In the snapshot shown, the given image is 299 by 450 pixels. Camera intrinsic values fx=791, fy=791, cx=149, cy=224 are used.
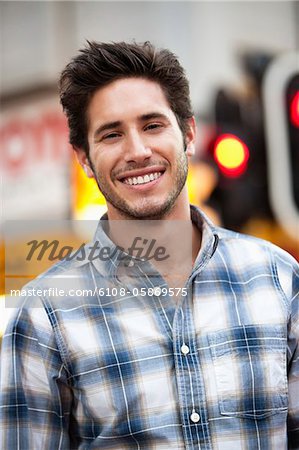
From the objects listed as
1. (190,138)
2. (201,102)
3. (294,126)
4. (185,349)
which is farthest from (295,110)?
(185,349)

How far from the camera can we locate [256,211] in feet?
10.6

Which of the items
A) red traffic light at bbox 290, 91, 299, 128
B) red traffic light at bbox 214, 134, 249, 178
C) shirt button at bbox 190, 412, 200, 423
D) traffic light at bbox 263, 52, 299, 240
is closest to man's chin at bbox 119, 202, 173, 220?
shirt button at bbox 190, 412, 200, 423

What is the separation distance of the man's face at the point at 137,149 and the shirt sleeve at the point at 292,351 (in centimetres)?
29

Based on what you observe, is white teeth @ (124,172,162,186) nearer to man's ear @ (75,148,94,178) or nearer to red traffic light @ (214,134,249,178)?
man's ear @ (75,148,94,178)

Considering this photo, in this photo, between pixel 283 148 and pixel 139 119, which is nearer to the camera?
pixel 139 119

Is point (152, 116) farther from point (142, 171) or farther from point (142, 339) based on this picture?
point (142, 339)

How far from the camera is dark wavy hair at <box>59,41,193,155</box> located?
1468 mm

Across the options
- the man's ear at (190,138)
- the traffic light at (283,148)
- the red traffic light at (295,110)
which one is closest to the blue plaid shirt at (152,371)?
the man's ear at (190,138)

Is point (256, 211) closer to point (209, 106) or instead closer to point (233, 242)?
point (209, 106)

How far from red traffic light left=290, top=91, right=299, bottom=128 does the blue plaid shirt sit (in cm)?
127

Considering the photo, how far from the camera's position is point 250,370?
148cm

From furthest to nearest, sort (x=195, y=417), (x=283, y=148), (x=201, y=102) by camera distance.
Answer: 1. (x=201, y=102)
2. (x=283, y=148)
3. (x=195, y=417)

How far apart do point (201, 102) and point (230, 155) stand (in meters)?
0.39

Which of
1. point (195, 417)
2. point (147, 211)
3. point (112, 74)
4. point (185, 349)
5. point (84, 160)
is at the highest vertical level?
point (112, 74)
